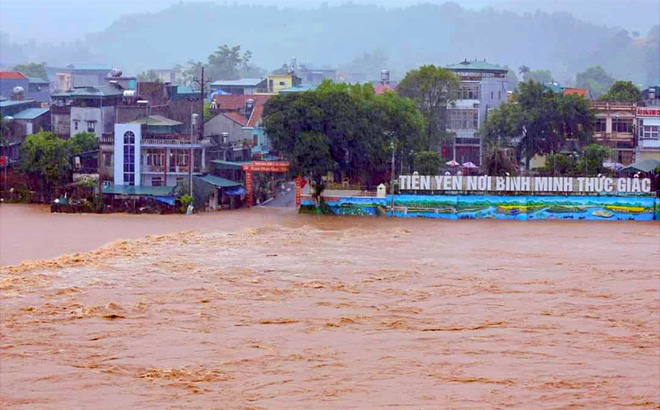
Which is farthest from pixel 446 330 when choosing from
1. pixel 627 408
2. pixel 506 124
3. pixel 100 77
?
pixel 100 77

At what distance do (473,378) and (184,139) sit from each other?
19.3 metres

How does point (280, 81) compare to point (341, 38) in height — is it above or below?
below

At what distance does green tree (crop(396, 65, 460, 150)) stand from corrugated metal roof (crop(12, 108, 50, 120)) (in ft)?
35.1

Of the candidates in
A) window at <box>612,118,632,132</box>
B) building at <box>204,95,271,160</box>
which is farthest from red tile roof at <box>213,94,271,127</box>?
window at <box>612,118,632,132</box>

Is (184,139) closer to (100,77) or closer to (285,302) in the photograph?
Answer: (285,302)

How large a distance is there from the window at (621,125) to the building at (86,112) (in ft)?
47.1

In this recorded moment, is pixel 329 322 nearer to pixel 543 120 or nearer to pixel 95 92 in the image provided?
pixel 543 120

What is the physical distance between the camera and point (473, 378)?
13.0 meters

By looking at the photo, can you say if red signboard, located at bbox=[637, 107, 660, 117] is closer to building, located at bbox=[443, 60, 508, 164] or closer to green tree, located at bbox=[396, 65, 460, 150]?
building, located at bbox=[443, 60, 508, 164]

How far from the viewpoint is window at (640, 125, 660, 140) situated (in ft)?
117

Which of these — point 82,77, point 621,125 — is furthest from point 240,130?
point 82,77

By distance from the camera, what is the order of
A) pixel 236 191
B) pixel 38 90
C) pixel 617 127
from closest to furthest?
1. pixel 236 191
2. pixel 617 127
3. pixel 38 90

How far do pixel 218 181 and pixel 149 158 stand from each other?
1844 mm

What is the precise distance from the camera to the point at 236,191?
31500 mm
